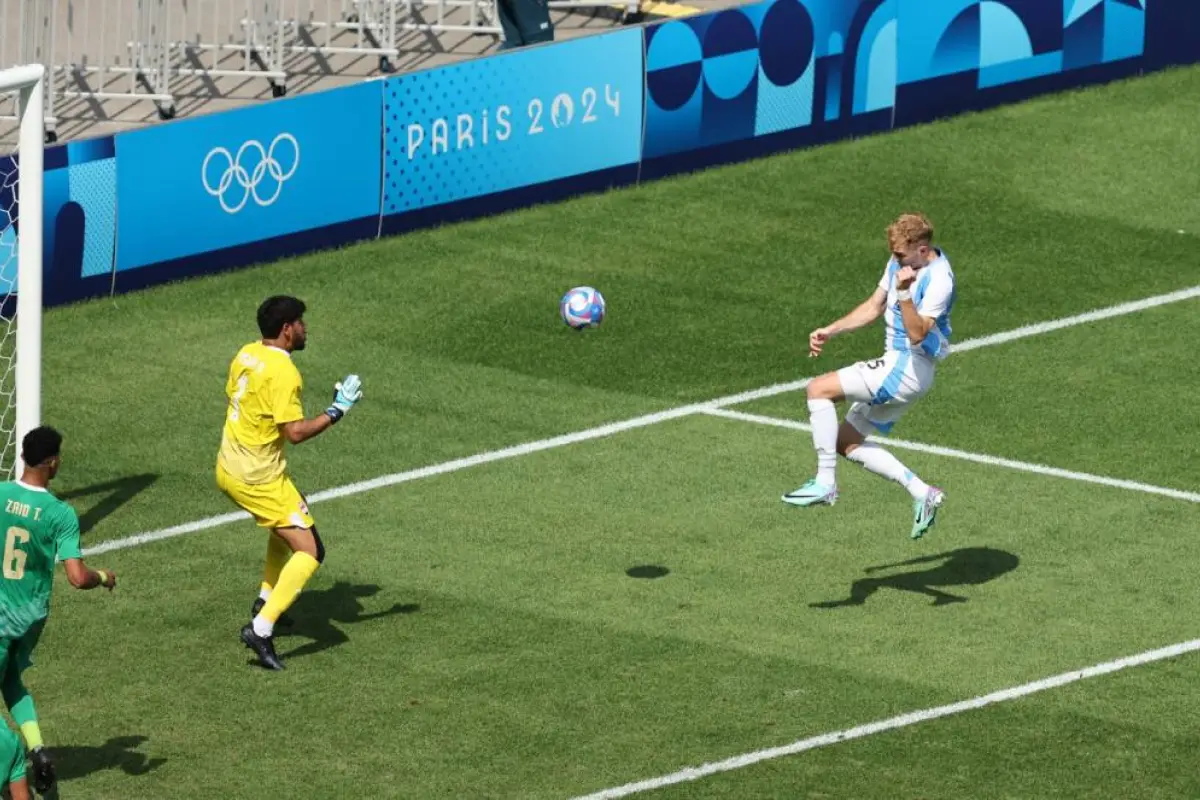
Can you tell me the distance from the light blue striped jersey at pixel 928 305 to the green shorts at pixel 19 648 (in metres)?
5.87

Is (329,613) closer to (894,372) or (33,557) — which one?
(33,557)

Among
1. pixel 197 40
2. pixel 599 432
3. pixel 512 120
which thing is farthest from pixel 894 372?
pixel 197 40

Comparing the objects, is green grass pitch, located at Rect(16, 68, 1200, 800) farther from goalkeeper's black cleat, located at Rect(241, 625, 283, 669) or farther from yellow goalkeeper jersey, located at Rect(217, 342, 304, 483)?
yellow goalkeeper jersey, located at Rect(217, 342, 304, 483)

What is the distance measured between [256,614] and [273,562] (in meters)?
0.35

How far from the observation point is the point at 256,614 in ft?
51.4

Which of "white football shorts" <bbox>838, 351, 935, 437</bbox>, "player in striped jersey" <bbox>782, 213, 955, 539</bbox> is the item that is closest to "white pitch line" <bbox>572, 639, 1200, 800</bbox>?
"player in striped jersey" <bbox>782, 213, 955, 539</bbox>

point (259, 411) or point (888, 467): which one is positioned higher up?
point (259, 411)

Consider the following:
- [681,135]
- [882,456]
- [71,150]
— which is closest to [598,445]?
[882,456]

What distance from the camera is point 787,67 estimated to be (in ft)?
86.9

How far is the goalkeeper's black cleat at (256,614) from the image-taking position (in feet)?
51.8

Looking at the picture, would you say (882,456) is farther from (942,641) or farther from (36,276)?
(36,276)

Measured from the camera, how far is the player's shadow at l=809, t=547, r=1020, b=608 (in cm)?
1645

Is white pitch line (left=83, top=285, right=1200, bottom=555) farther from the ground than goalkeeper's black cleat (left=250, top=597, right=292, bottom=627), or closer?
closer

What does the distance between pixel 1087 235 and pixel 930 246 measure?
9.47 metres
